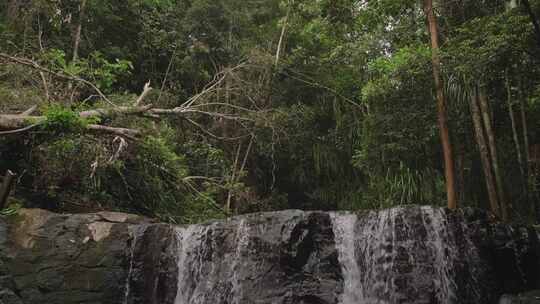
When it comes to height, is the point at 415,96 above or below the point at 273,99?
below

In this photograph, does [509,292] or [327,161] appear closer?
[509,292]

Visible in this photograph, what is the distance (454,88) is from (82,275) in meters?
7.71

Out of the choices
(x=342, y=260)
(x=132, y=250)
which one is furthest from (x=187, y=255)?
(x=342, y=260)

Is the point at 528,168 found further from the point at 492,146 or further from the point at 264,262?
the point at 264,262

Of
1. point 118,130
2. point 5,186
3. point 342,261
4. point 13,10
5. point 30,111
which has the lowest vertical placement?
point 342,261

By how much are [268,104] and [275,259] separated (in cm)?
808

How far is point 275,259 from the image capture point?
259 inches

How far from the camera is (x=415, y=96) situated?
33.6ft

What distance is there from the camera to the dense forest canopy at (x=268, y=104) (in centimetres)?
823

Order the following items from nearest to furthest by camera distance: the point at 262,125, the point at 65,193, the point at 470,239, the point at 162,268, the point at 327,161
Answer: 1. the point at 470,239
2. the point at 162,268
3. the point at 65,193
4. the point at 262,125
5. the point at 327,161

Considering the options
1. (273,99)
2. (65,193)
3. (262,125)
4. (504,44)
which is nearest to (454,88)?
(504,44)

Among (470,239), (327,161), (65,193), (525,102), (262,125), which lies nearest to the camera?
(470,239)

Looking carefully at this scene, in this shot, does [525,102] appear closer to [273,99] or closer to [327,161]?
[327,161]

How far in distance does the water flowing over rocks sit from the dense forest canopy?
1202mm
